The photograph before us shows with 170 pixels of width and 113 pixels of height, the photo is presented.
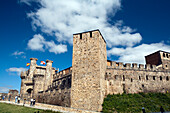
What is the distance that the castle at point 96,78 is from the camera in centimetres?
1719

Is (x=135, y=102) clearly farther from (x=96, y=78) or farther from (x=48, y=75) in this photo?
(x=48, y=75)

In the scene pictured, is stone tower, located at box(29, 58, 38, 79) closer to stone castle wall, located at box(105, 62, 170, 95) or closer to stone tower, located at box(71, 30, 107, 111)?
stone tower, located at box(71, 30, 107, 111)

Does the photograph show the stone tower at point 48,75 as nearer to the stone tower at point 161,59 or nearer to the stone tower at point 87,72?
the stone tower at point 87,72

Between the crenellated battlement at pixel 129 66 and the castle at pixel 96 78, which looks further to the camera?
the crenellated battlement at pixel 129 66

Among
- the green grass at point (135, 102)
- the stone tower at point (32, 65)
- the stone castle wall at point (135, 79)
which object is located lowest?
the green grass at point (135, 102)

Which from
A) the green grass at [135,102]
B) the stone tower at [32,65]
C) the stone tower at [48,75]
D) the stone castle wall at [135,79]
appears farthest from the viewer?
the stone tower at [32,65]

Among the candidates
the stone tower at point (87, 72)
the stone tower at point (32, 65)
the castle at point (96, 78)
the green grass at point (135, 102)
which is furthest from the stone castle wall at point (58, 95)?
the stone tower at point (32, 65)

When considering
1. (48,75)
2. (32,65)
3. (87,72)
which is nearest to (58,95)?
(87,72)

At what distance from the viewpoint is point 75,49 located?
19.6 m

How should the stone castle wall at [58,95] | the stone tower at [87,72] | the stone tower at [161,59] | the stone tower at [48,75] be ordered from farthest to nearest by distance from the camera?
the stone tower at [48,75]
the stone tower at [161,59]
the stone castle wall at [58,95]
the stone tower at [87,72]

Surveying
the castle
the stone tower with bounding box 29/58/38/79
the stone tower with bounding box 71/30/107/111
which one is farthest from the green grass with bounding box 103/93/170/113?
the stone tower with bounding box 29/58/38/79

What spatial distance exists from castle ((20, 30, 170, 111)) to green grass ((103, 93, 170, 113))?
93 centimetres

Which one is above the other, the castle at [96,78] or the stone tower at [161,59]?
the stone tower at [161,59]

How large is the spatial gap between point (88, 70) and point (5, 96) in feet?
46.6
